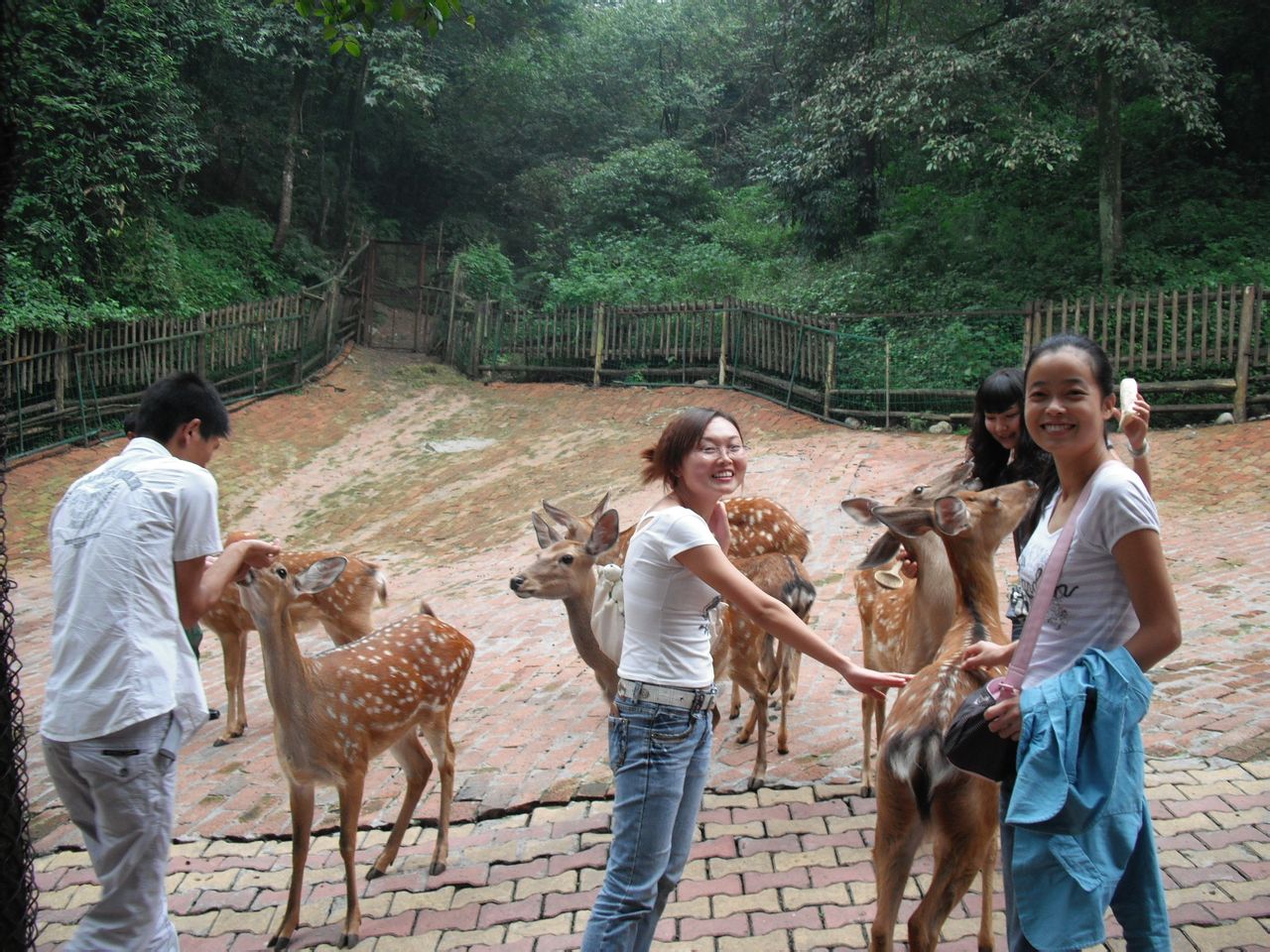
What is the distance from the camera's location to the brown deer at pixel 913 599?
4.23 metres

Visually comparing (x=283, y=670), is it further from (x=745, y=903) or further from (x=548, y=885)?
(x=745, y=903)

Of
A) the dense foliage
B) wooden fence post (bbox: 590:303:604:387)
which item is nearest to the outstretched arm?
the dense foliage

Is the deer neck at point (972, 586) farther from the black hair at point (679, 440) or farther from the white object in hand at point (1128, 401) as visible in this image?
the black hair at point (679, 440)

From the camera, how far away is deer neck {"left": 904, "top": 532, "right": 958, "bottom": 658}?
4.31 m

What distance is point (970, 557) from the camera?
3688mm

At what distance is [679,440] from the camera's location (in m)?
3.10

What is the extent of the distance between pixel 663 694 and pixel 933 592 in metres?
1.86

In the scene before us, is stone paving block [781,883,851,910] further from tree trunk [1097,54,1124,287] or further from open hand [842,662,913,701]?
tree trunk [1097,54,1124,287]

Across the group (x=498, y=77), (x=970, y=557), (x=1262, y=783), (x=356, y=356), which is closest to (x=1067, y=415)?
(x=970, y=557)

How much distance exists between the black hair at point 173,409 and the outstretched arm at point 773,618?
1.84m

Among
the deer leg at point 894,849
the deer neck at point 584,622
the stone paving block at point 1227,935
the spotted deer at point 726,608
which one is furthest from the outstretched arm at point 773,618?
the deer neck at point 584,622

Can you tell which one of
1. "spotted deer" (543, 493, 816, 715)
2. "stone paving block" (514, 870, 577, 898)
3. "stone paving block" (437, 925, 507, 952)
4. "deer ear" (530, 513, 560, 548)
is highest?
"deer ear" (530, 513, 560, 548)

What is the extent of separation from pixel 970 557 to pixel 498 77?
3109cm

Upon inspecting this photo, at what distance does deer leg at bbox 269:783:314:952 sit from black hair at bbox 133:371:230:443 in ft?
Answer: 5.52
